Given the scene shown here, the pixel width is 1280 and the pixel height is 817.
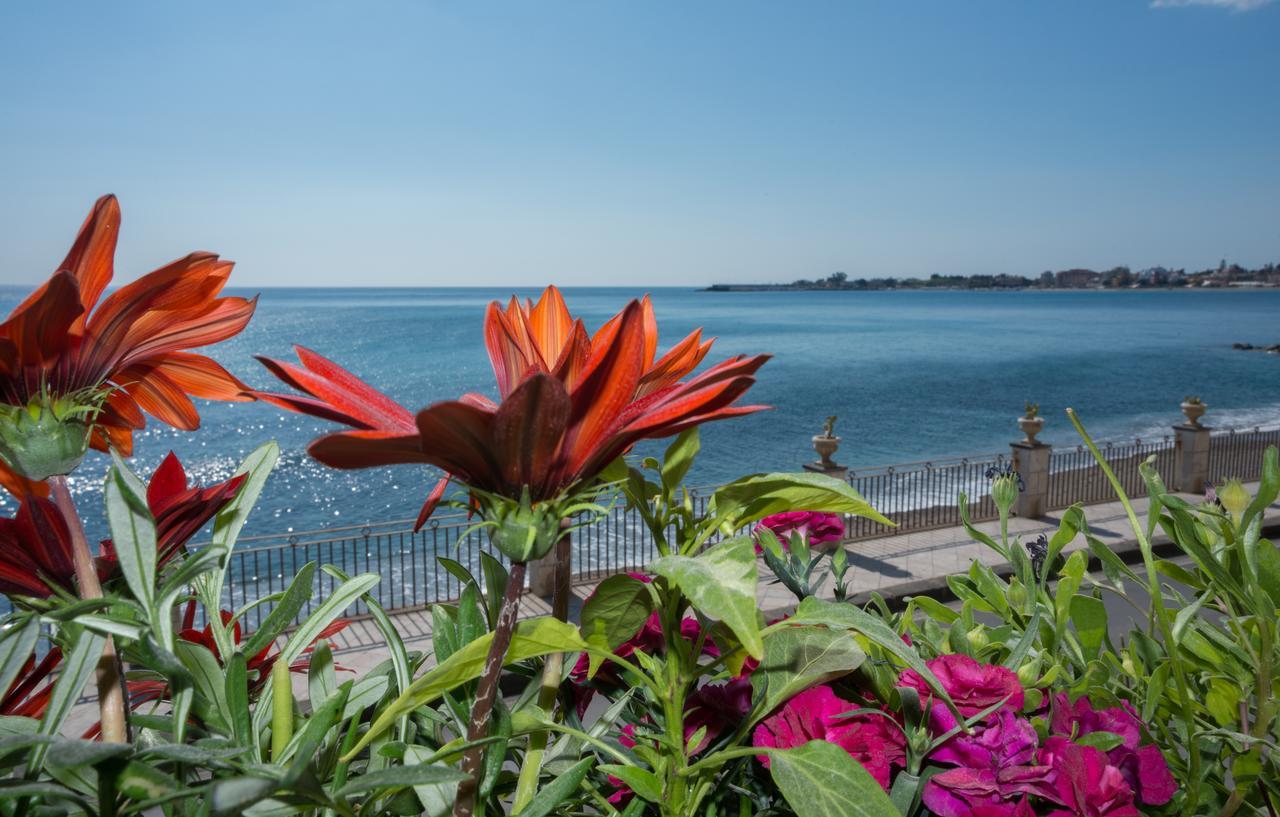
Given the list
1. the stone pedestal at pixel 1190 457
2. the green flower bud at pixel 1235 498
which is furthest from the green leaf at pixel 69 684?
the stone pedestal at pixel 1190 457

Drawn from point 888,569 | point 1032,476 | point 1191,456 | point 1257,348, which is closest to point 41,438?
point 888,569

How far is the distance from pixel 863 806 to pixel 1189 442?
19.6 meters

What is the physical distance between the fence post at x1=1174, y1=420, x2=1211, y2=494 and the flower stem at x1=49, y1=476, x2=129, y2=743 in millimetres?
19594

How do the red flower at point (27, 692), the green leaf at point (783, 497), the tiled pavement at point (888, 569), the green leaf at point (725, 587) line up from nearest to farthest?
the green leaf at point (725, 587)
the green leaf at point (783, 497)
the red flower at point (27, 692)
the tiled pavement at point (888, 569)

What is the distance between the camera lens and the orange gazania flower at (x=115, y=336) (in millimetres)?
670

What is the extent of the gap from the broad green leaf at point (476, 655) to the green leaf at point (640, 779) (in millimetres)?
190

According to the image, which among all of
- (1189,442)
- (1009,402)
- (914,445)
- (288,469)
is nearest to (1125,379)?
(1009,402)

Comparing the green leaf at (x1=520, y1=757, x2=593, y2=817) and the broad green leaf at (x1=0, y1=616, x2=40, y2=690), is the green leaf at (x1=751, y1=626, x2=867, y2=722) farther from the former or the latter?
the broad green leaf at (x1=0, y1=616, x2=40, y2=690)

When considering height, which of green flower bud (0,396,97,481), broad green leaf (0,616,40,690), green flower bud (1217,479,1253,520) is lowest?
green flower bud (1217,479,1253,520)

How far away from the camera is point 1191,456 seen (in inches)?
667

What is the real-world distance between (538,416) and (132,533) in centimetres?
32

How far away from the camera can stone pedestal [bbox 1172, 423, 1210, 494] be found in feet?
54.7

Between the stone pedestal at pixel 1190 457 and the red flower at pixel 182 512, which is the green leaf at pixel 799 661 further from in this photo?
the stone pedestal at pixel 1190 457

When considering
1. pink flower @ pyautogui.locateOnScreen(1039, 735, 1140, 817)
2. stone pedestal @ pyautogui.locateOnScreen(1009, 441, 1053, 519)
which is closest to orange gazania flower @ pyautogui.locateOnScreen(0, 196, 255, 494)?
pink flower @ pyautogui.locateOnScreen(1039, 735, 1140, 817)
